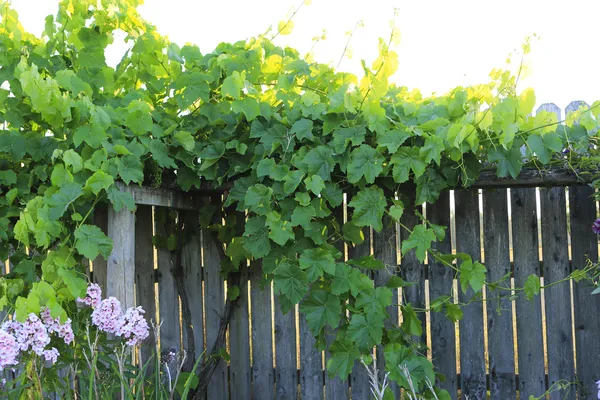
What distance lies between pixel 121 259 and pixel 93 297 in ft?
0.70

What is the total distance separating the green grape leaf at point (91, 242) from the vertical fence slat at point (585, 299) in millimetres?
2209

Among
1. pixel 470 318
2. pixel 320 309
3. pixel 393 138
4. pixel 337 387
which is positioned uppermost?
pixel 393 138

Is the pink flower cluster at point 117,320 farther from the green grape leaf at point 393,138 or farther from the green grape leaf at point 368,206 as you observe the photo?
the green grape leaf at point 393,138

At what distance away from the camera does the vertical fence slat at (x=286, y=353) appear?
11.3ft

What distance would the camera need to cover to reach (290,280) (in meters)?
2.73

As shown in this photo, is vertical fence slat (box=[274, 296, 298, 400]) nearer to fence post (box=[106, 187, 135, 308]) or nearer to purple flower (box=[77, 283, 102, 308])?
fence post (box=[106, 187, 135, 308])

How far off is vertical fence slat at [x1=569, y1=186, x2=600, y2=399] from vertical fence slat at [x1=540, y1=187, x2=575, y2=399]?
38 mm

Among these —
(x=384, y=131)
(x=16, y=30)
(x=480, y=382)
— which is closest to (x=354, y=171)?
(x=384, y=131)

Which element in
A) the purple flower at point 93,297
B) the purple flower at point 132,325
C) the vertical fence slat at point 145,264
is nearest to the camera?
the purple flower at point 132,325

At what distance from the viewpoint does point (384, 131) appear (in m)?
2.65

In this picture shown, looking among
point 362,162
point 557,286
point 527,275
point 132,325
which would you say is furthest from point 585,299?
point 132,325

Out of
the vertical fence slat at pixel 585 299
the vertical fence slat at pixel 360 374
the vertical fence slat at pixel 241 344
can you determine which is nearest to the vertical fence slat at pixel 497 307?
the vertical fence slat at pixel 585 299

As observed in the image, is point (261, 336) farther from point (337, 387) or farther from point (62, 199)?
point (62, 199)

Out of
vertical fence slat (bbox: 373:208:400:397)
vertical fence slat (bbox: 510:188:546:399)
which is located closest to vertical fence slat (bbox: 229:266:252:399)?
vertical fence slat (bbox: 373:208:400:397)
